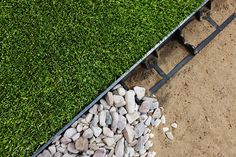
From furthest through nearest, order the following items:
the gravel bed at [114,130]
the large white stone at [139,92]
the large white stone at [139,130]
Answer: the large white stone at [139,92]
the large white stone at [139,130]
the gravel bed at [114,130]

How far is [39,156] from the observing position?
12.6 feet

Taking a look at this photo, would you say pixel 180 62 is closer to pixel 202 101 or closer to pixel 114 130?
pixel 202 101

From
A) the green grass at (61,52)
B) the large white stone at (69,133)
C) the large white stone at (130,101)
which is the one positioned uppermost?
the green grass at (61,52)

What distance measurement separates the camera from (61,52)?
13.3ft

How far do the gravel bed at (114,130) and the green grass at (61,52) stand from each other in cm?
12

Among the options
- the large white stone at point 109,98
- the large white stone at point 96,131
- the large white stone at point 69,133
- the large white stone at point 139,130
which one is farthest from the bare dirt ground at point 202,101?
the large white stone at point 69,133

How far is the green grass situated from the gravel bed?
0.40ft

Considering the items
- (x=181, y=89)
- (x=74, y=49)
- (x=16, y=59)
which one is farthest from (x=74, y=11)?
(x=181, y=89)

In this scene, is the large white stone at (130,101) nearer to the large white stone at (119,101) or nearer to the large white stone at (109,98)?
the large white stone at (119,101)

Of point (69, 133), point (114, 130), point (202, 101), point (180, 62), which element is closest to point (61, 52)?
point (69, 133)

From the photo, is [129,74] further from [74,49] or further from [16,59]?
[16,59]

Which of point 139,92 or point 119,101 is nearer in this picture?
point 119,101

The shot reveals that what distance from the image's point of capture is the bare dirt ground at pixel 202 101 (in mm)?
4059

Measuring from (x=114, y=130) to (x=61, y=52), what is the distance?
853mm
